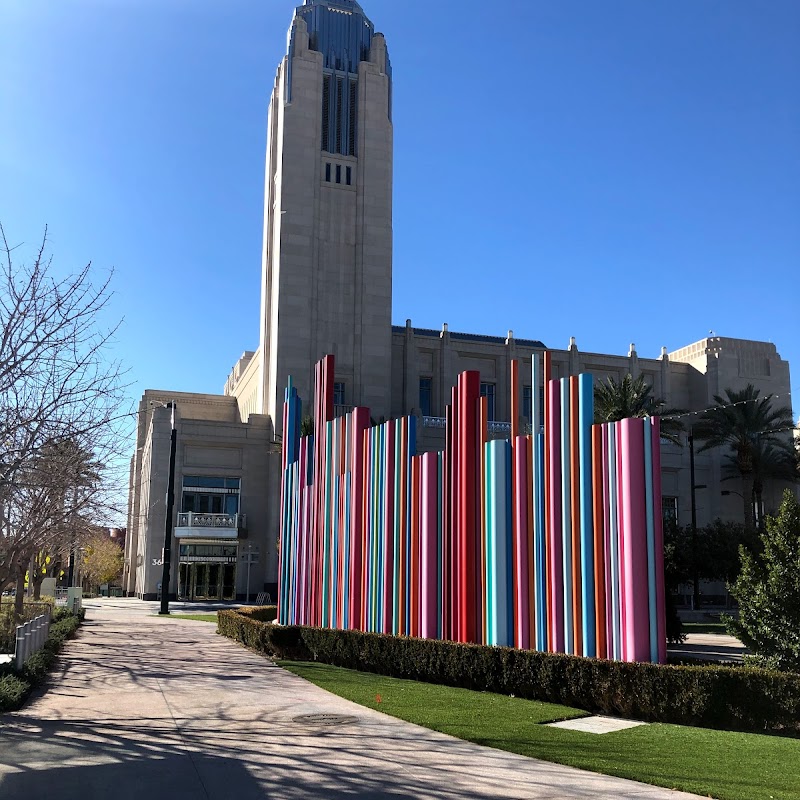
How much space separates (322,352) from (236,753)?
55.0 meters

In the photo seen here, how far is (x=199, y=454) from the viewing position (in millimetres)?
60031

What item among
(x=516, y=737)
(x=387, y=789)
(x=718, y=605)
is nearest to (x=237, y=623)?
(x=516, y=737)

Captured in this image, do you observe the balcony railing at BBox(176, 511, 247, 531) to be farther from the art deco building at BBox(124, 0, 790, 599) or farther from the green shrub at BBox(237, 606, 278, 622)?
the green shrub at BBox(237, 606, 278, 622)

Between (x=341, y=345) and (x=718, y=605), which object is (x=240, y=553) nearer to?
(x=341, y=345)

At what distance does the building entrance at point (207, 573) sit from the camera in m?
58.7

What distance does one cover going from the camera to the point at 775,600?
13.4 m

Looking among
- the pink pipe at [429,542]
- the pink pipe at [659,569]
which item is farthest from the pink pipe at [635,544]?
the pink pipe at [429,542]

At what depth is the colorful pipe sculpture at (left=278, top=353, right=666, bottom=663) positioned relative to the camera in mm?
13469

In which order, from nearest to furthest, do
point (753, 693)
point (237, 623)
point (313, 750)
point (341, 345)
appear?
A: point (313, 750) < point (753, 693) < point (237, 623) < point (341, 345)

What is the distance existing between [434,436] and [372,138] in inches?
982

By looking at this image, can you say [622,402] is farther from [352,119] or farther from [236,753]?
[352,119]

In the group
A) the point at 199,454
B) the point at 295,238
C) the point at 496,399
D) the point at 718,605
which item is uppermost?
the point at 295,238

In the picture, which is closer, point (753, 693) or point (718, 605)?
point (753, 693)

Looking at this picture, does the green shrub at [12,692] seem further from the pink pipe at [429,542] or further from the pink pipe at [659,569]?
the pink pipe at [659,569]
